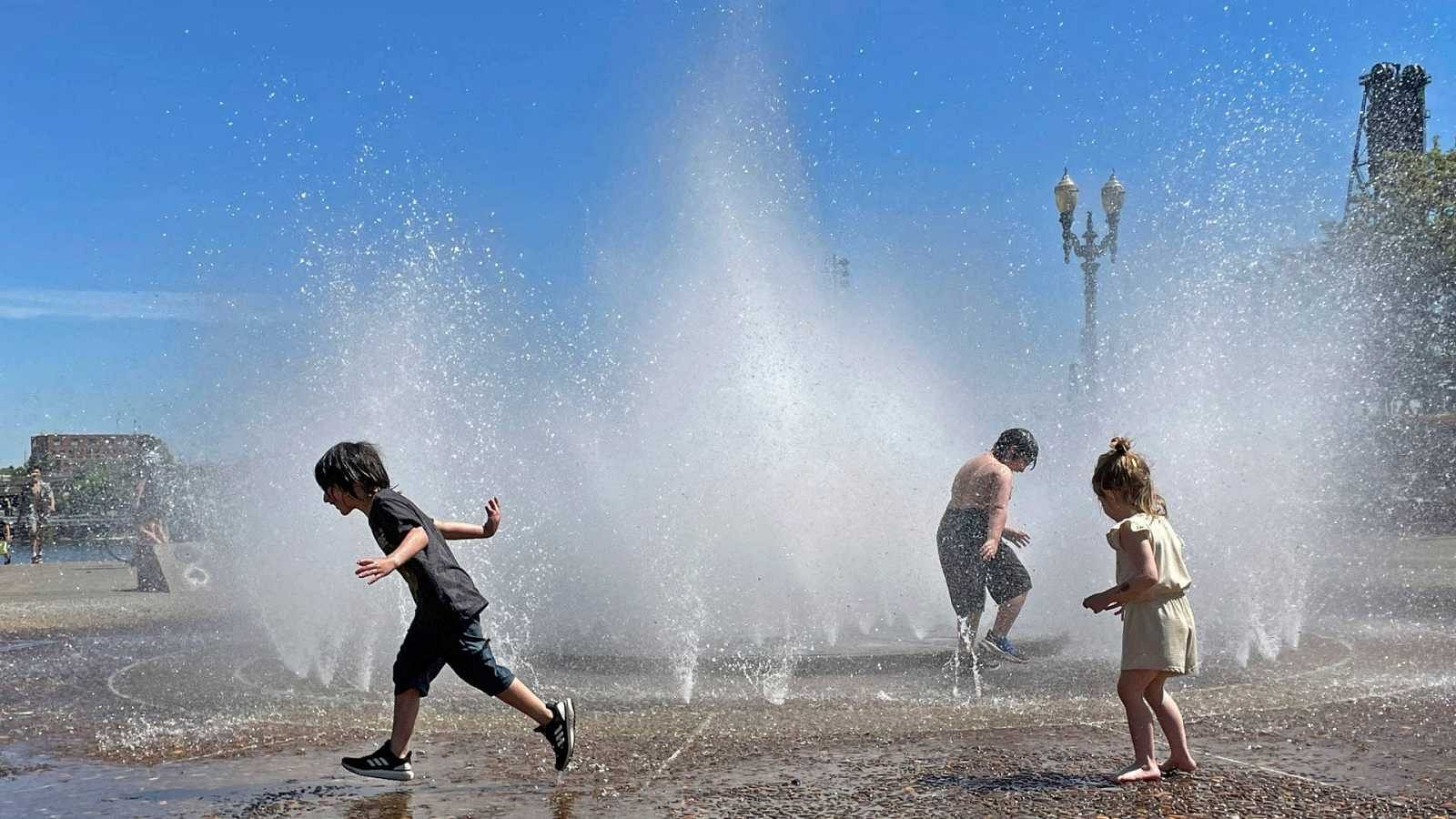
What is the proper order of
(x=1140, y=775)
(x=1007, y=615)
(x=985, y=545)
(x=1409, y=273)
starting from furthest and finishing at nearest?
(x=1409, y=273) < (x=1007, y=615) < (x=985, y=545) < (x=1140, y=775)

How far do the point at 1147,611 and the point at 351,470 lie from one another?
302cm

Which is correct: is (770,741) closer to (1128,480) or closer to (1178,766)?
(1178,766)

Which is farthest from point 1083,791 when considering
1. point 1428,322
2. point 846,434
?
point 1428,322

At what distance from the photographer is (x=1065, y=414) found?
21.3m

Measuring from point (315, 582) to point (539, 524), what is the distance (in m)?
3.81

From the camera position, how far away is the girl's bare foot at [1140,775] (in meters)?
4.46

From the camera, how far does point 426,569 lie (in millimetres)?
4547

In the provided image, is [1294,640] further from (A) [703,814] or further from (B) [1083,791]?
(A) [703,814]

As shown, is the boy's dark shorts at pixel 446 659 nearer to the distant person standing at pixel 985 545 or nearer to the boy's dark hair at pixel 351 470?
the boy's dark hair at pixel 351 470

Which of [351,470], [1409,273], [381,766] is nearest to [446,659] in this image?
[381,766]

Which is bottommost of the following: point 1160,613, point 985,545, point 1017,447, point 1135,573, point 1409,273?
point 1160,613

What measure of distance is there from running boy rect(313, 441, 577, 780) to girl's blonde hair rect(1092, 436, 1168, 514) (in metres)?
2.22

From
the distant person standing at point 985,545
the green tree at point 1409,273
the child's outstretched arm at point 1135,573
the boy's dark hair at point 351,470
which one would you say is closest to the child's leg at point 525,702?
the boy's dark hair at point 351,470

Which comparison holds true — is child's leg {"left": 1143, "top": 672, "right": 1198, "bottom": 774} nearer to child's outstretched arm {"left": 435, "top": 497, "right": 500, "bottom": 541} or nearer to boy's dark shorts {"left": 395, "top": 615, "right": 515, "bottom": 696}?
boy's dark shorts {"left": 395, "top": 615, "right": 515, "bottom": 696}
